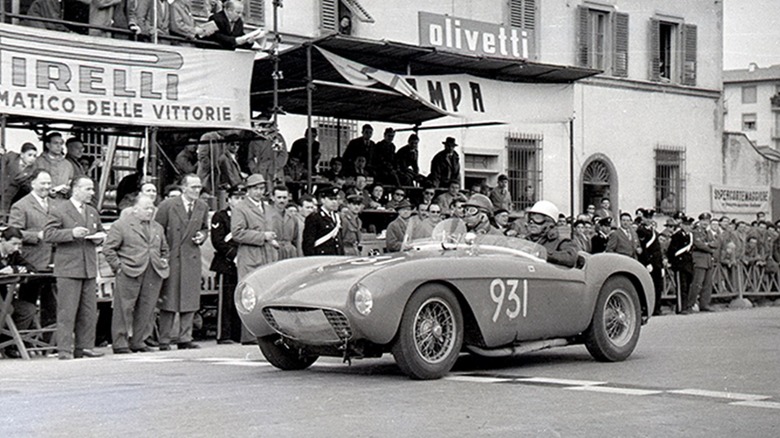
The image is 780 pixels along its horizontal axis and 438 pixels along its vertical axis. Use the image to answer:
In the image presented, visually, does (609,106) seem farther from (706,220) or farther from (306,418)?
(306,418)

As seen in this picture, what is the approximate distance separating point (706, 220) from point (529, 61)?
6.39 meters

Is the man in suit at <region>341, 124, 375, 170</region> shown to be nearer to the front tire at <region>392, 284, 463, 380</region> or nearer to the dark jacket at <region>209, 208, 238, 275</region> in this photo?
the dark jacket at <region>209, 208, 238, 275</region>

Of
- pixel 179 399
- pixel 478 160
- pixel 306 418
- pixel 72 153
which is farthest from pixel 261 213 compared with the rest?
pixel 478 160

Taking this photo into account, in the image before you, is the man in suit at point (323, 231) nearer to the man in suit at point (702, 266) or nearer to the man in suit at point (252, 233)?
the man in suit at point (252, 233)

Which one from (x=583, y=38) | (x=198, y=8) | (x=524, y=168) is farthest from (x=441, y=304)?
(x=583, y=38)

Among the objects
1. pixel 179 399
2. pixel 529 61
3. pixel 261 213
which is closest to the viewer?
pixel 179 399

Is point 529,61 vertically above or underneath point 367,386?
above

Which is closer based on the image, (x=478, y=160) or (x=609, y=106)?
(x=478, y=160)

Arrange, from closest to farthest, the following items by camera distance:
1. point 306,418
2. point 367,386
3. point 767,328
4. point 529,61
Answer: point 306,418 < point 367,386 < point 767,328 < point 529,61

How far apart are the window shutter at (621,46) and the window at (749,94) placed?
6481 cm

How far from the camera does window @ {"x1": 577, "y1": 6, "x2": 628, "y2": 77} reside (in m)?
31.6

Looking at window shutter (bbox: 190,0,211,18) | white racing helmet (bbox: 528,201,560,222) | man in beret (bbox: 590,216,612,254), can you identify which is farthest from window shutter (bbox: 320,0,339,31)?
white racing helmet (bbox: 528,201,560,222)

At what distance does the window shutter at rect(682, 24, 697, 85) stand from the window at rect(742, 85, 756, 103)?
6227 cm

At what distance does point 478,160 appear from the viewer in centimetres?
2928
